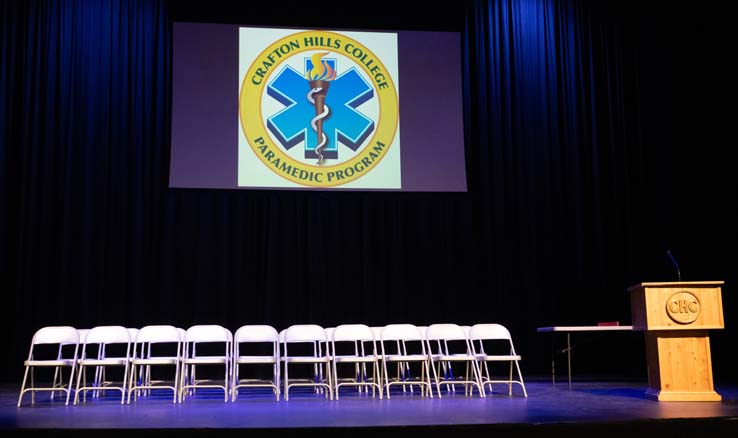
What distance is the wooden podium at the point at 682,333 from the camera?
19.5ft

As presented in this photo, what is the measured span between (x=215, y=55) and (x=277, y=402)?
5.02 metres

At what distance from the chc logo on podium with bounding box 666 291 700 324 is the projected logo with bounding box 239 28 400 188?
4088 millimetres

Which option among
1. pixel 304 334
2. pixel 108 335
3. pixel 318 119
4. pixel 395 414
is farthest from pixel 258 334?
pixel 318 119

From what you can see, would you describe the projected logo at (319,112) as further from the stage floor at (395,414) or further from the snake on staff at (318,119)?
the stage floor at (395,414)

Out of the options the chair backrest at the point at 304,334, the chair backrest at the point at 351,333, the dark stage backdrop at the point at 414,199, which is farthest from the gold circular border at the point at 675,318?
the dark stage backdrop at the point at 414,199

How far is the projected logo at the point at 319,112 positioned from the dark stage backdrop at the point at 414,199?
0.48 metres

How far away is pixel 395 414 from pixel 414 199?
16.7ft

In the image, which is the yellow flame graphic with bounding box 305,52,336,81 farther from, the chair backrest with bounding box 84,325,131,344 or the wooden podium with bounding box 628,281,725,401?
the wooden podium with bounding box 628,281,725,401

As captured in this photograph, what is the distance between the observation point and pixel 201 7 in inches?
383

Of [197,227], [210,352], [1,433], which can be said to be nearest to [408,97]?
[197,227]

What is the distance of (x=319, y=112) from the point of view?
936 cm

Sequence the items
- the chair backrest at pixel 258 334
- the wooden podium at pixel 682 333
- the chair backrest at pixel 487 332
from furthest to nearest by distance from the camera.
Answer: the chair backrest at pixel 487 332
the chair backrest at pixel 258 334
the wooden podium at pixel 682 333

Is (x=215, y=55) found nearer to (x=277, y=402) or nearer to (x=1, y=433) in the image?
(x=277, y=402)

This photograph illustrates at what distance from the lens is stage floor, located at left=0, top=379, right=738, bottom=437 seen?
438 cm
